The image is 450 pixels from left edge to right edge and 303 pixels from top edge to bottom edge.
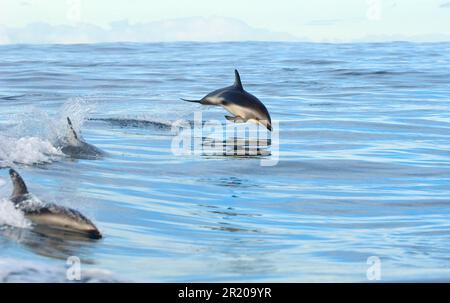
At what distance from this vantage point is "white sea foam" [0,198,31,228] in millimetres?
9250

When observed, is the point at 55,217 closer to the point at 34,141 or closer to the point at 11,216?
the point at 11,216

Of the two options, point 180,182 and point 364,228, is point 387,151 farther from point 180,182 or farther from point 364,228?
point 364,228

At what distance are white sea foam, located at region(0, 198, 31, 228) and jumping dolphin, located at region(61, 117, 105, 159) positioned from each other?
4999mm

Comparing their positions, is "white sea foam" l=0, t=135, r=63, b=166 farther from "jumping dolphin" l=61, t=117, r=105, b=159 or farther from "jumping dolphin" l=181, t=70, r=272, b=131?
"jumping dolphin" l=181, t=70, r=272, b=131

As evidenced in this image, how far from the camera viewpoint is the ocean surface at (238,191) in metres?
8.58

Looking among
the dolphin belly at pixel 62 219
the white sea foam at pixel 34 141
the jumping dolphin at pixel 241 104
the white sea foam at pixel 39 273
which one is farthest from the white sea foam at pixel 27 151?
the white sea foam at pixel 39 273

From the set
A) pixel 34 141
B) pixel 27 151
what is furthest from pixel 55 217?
pixel 34 141

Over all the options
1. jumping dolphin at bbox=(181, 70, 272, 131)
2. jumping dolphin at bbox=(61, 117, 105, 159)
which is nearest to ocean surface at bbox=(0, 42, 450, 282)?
jumping dolphin at bbox=(61, 117, 105, 159)

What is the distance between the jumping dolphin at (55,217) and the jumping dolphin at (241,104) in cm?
700

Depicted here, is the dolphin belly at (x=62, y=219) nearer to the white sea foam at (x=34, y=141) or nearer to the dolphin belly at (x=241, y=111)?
the white sea foam at (x=34, y=141)

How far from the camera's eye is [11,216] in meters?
9.37

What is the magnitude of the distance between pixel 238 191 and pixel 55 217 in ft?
12.3
